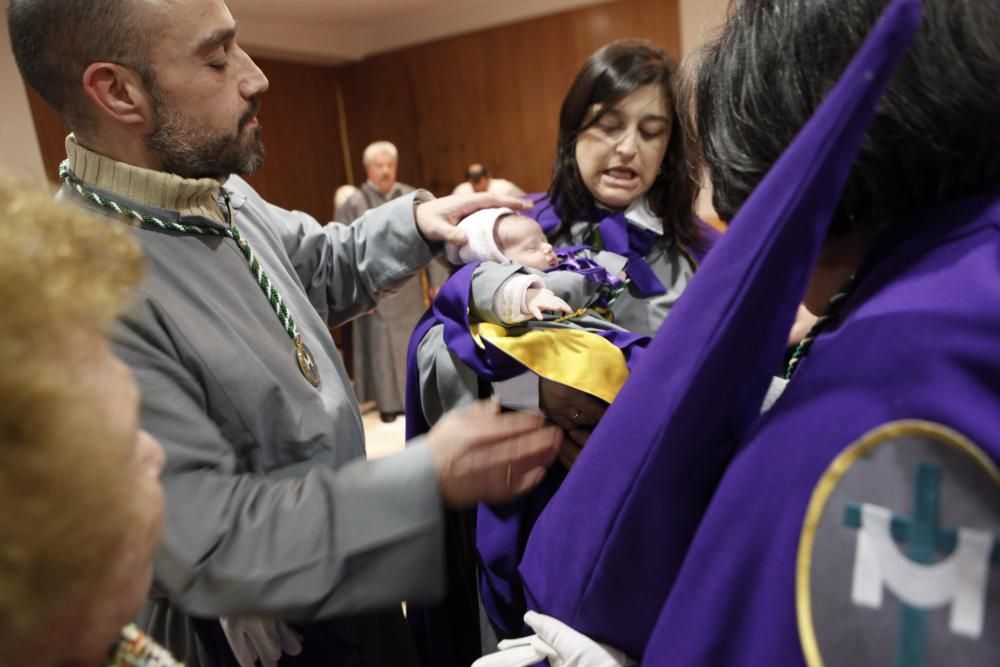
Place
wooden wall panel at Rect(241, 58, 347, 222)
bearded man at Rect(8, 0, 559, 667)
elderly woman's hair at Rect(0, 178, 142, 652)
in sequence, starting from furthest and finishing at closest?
wooden wall panel at Rect(241, 58, 347, 222) < bearded man at Rect(8, 0, 559, 667) < elderly woman's hair at Rect(0, 178, 142, 652)

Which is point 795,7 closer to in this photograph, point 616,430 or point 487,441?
point 616,430

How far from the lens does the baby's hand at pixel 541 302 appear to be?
128 centimetres

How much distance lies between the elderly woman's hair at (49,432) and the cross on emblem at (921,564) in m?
0.53

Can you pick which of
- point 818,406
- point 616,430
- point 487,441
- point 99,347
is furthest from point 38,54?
point 818,406

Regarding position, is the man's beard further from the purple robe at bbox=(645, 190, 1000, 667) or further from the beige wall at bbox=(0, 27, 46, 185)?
the beige wall at bbox=(0, 27, 46, 185)

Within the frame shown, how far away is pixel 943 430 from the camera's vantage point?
45 cm

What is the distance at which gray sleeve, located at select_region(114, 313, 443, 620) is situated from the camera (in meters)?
0.78

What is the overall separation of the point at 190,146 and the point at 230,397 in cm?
42

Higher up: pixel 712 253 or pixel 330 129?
pixel 330 129

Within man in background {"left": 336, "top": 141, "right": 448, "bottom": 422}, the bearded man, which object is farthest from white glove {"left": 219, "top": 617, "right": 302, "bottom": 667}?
man in background {"left": 336, "top": 141, "right": 448, "bottom": 422}

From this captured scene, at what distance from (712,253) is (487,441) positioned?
1.22ft

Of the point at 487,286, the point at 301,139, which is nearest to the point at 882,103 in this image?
the point at 487,286

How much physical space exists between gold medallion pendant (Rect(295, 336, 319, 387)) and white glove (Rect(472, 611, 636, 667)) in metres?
0.54

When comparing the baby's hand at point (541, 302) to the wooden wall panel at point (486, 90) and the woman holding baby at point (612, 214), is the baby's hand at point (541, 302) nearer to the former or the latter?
the woman holding baby at point (612, 214)
